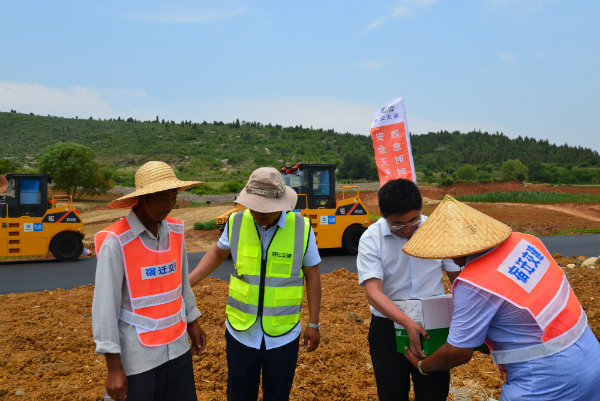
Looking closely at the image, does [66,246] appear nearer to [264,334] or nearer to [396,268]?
[264,334]

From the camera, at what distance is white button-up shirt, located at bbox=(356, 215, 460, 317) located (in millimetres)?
2350

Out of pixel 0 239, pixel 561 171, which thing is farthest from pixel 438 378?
pixel 561 171

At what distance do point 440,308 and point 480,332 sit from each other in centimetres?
40

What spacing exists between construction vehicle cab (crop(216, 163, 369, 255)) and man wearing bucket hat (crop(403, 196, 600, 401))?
30.7 ft

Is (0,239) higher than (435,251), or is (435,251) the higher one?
(435,251)

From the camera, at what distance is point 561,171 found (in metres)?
51.7

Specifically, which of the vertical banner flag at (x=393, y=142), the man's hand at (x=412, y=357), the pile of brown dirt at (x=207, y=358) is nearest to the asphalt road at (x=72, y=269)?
the pile of brown dirt at (x=207, y=358)

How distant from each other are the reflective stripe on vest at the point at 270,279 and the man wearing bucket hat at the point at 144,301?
333 mm

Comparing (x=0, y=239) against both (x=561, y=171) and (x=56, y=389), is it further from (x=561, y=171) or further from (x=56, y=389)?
(x=561, y=171)

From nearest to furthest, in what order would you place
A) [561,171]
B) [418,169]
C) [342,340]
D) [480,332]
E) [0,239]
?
[480,332] → [342,340] → [0,239] → [561,171] → [418,169]

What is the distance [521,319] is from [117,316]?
1.66m

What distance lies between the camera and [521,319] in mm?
1600

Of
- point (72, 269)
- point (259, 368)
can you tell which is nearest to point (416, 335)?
point (259, 368)

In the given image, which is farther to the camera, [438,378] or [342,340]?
[342,340]
